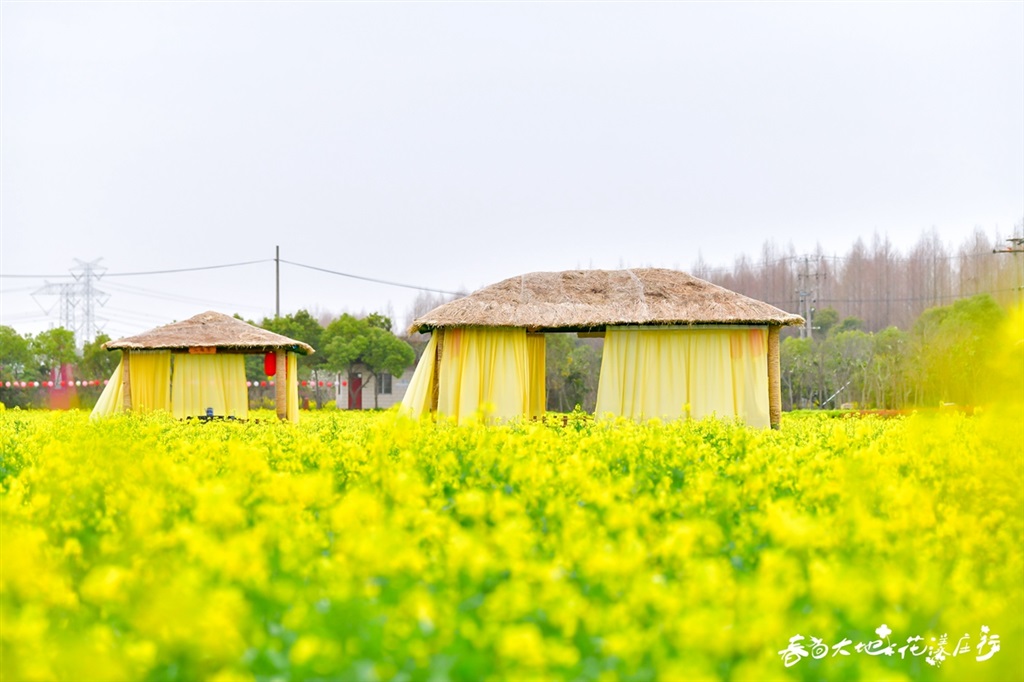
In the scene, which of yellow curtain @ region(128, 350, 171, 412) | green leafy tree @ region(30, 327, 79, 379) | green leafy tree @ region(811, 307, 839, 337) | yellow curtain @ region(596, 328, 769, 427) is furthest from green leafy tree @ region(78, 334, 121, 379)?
green leafy tree @ region(811, 307, 839, 337)

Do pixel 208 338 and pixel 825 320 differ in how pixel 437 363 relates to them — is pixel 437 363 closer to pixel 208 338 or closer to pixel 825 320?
pixel 208 338

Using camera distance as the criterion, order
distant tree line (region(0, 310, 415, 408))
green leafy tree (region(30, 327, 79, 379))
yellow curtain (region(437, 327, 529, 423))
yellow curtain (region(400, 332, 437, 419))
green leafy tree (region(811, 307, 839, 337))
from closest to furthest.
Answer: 1. yellow curtain (region(437, 327, 529, 423))
2. yellow curtain (region(400, 332, 437, 419))
3. distant tree line (region(0, 310, 415, 408))
4. green leafy tree (region(30, 327, 79, 379))
5. green leafy tree (region(811, 307, 839, 337))

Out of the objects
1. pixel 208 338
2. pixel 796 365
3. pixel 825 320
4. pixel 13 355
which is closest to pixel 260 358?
pixel 13 355

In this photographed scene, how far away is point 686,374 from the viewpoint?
48.4ft

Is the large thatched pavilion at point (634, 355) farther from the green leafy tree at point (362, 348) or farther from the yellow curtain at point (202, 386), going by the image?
the green leafy tree at point (362, 348)

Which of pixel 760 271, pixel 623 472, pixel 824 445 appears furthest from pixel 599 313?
pixel 760 271

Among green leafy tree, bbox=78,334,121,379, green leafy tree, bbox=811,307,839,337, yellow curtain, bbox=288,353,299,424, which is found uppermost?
green leafy tree, bbox=811,307,839,337

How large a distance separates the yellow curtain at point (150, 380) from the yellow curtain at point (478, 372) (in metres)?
7.65

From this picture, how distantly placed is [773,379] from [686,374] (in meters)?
1.44

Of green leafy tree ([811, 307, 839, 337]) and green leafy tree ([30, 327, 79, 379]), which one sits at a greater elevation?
green leafy tree ([811, 307, 839, 337])

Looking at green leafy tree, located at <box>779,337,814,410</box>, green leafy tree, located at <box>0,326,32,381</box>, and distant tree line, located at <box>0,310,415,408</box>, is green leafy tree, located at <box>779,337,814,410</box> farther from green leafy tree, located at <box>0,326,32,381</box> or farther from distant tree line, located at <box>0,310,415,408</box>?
green leafy tree, located at <box>0,326,32,381</box>

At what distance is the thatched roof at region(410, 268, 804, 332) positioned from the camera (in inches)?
576

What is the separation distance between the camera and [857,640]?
126 inches

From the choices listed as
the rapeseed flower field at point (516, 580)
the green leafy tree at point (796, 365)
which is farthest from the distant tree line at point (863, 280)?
the rapeseed flower field at point (516, 580)
